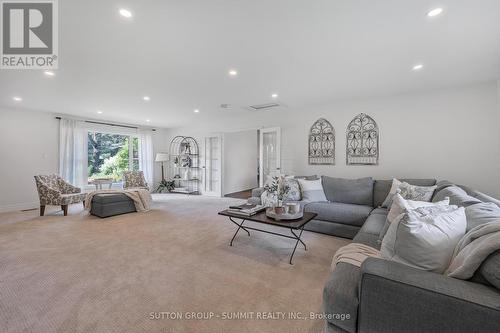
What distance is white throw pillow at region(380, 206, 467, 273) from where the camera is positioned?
1.17 m

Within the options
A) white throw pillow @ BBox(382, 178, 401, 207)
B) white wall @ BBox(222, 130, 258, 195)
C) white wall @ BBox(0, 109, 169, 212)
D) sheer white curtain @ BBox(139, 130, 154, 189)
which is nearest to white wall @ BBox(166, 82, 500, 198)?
white throw pillow @ BBox(382, 178, 401, 207)

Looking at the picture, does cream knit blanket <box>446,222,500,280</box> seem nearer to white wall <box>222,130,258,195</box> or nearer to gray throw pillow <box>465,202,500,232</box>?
gray throw pillow <box>465,202,500,232</box>

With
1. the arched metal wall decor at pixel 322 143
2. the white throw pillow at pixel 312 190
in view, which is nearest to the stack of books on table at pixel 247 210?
the white throw pillow at pixel 312 190

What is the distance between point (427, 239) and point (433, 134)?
3577 mm

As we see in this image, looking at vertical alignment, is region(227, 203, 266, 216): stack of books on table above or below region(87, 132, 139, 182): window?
below

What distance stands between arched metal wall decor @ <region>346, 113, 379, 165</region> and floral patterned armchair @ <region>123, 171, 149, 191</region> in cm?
516

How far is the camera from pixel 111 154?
22.5ft

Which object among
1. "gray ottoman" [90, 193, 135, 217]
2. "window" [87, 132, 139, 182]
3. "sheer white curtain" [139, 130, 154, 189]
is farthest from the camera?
"sheer white curtain" [139, 130, 154, 189]

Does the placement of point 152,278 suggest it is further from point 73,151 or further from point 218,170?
point 73,151

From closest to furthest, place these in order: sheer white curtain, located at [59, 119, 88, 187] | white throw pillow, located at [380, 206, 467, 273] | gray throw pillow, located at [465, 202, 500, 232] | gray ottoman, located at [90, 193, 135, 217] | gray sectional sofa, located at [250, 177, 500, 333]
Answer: gray sectional sofa, located at [250, 177, 500, 333], white throw pillow, located at [380, 206, 467, 273], gray throw pillow, located at [465, 202, 500, 232], gray ottoman, located at [90, 193, 135, 217], sheer white curtain, located at [59, 119, 88, 187]

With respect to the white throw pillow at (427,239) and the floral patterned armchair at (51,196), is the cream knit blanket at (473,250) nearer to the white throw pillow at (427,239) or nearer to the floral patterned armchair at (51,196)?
the white throw pillow at (427,239)

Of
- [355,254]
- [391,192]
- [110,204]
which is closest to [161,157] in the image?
[110,204]

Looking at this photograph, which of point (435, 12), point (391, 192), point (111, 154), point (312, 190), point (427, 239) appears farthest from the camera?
point (111, 154)

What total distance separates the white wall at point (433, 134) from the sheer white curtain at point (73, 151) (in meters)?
6.16
